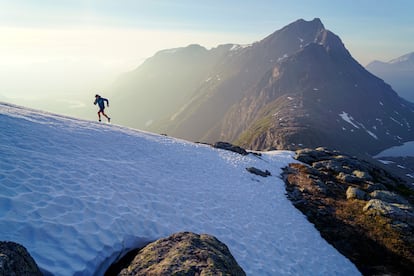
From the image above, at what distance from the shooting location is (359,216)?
25922 millimetres

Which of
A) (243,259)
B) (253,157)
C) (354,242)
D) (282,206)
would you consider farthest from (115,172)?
(253,157)

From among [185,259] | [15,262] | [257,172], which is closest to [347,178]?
[257,172]

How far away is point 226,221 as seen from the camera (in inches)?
767

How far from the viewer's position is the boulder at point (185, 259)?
8.86 m

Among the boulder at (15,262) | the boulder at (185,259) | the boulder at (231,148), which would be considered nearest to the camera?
the boulder at (15,262)

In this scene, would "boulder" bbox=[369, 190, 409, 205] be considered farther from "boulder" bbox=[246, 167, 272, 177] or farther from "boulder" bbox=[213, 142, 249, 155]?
"boulder" bbox=[213, 142, 249, 155]

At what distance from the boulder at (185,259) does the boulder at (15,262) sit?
2.69 meters

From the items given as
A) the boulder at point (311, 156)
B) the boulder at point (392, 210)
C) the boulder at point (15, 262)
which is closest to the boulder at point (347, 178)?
the boulder at point (311, 156)

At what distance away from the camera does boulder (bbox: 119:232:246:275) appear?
29.1ft

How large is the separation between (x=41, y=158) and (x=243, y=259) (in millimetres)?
13158

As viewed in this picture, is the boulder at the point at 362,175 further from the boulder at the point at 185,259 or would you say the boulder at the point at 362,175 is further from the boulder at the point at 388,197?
the boulder at the point at 185,259

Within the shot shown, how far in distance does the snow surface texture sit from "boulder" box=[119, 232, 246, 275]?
2218mm

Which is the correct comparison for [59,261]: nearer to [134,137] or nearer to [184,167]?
[184,167]

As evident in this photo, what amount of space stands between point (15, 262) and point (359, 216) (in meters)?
26.1
